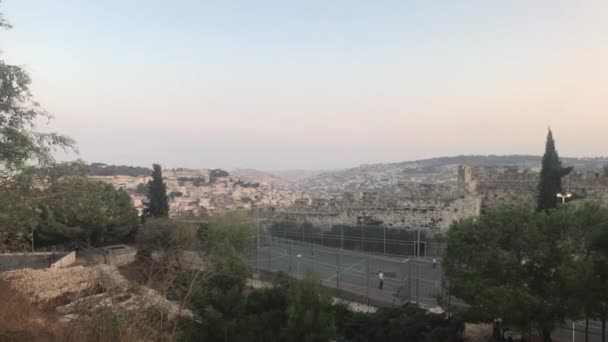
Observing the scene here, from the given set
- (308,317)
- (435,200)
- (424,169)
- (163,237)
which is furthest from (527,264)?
(424,169)

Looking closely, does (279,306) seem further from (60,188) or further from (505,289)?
(60,188)

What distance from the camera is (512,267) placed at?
9078mm

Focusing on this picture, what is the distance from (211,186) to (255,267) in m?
35.9

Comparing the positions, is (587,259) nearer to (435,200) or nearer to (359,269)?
(359,269)

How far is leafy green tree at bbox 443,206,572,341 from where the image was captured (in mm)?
8172

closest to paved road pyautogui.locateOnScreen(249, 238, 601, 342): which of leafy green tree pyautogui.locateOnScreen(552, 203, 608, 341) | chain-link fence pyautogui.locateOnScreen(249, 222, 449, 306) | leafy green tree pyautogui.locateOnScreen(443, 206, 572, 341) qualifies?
chain-link fence pyautogui.locateOnScreen(249, 222, 449, 306)

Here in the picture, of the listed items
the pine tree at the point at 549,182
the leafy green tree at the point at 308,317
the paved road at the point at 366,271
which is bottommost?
the paved road at the point at 366,271

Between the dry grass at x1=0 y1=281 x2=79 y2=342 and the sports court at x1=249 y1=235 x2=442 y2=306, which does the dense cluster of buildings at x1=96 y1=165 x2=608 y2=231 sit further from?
the dry grass at x1=0 y1=281 x2=79 y2=342

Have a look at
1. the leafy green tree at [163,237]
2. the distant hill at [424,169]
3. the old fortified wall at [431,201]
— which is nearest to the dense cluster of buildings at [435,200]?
the old fortified wall at [431,201]

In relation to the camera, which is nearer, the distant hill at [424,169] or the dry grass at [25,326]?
the dry grass at [25,326]

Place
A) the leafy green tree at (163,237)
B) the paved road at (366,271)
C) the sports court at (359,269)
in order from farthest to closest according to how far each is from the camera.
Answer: the leafy green tree at (163,237) → the sports court at (359,269) → the paved road at (366,271)

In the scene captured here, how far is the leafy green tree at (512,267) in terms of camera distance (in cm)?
817

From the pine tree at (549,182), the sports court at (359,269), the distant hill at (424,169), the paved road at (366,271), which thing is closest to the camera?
the paved road at (366,271)

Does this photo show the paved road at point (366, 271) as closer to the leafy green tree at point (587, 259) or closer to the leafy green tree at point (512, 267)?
the leafy green tree at point (512, 267)
